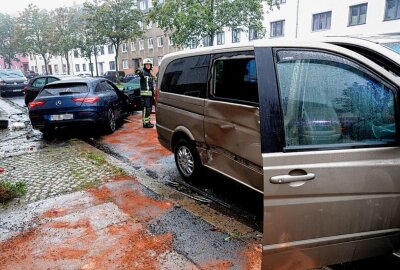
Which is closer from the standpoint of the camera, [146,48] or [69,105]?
[69,105]

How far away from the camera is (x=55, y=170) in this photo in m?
5.66

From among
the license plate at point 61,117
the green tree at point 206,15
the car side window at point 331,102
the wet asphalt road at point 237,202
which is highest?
the green tree at point 206,15

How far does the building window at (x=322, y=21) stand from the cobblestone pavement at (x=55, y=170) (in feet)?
75.8

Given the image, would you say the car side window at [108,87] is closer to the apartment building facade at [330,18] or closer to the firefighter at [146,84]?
the firefighter at [146,84]

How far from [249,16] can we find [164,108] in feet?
49.4

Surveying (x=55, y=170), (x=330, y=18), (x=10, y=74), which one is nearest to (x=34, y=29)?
(x=10, y=74)

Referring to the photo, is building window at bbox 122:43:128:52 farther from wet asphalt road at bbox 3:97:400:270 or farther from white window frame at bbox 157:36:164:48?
wet asphalt road at bbox 3:97:400:270

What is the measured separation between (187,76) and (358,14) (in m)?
22.8

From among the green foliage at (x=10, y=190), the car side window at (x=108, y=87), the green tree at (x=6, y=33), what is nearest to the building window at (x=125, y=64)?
the green tree at (x=6, y=33)

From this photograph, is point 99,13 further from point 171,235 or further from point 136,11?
point 171,235

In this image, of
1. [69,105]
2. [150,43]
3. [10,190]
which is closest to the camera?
[10,190]

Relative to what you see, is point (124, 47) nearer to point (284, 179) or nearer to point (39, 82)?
point (39, 82)

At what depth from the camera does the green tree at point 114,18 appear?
2869 cm

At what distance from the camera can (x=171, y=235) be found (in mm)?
3469
